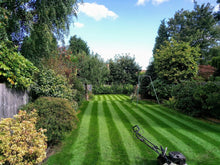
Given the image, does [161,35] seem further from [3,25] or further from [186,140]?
[3,25]

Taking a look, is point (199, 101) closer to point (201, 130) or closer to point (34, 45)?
point (201, 130)

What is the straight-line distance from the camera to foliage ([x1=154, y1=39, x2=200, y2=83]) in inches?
391

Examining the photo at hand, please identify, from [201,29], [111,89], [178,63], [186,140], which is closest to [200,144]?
[186,140]

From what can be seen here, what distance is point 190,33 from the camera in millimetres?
22625

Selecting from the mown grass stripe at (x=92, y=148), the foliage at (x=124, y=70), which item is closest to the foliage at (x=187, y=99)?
the mown grass stripe at (x=92, y=148)

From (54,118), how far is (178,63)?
9.84 metres

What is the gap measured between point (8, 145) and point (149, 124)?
4.64 metres

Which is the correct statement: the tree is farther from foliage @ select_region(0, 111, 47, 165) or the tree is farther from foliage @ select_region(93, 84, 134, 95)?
foliage @ select_region(0, 111, 47, 165)

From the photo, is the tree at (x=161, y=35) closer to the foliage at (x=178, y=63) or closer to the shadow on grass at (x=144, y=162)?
the foliage at (x=178, y=63)

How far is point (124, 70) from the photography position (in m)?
22.8

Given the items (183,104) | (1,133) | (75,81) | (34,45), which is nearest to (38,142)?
(1,133)

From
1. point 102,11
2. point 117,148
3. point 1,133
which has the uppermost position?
point 102,11

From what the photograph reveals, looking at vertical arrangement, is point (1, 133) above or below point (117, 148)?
above

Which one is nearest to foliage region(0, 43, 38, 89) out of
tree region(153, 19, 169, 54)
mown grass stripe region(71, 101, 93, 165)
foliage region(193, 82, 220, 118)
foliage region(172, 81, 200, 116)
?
mown grass stripe region(71, 101, 93, 165)
